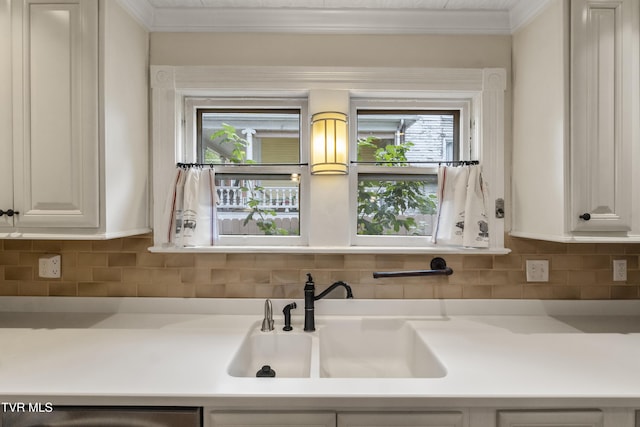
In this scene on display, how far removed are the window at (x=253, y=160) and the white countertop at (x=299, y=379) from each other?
401mm

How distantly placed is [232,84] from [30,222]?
1030 millimetres

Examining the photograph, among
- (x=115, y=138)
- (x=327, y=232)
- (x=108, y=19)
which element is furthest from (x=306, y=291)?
(x=108, y=19)

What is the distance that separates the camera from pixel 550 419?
103cm

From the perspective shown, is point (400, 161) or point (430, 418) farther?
point (400, 161)

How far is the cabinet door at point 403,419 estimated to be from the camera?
103cm

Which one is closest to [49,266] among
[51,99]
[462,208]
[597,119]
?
[51,99]

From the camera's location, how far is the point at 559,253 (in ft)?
5.67


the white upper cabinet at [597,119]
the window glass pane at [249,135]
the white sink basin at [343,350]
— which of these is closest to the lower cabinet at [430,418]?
the white sink basin at [343,350]

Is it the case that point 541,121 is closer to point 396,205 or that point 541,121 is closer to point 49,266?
point 396,205

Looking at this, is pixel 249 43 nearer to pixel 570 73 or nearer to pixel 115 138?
pixel 115 138

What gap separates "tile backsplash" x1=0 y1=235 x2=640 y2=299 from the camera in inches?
68.0

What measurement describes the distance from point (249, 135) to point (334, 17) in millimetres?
716

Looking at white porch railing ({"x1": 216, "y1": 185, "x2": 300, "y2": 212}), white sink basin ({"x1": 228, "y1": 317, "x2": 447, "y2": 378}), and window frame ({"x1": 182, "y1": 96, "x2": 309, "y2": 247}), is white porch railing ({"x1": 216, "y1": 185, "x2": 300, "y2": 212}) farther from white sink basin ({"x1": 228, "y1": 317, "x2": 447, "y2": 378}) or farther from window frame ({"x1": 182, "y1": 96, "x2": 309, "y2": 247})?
white sink basin ({"x1": 228, "y1": 317, "x2": 447, "y2": 378})

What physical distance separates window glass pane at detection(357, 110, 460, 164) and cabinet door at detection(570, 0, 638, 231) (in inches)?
22.8
